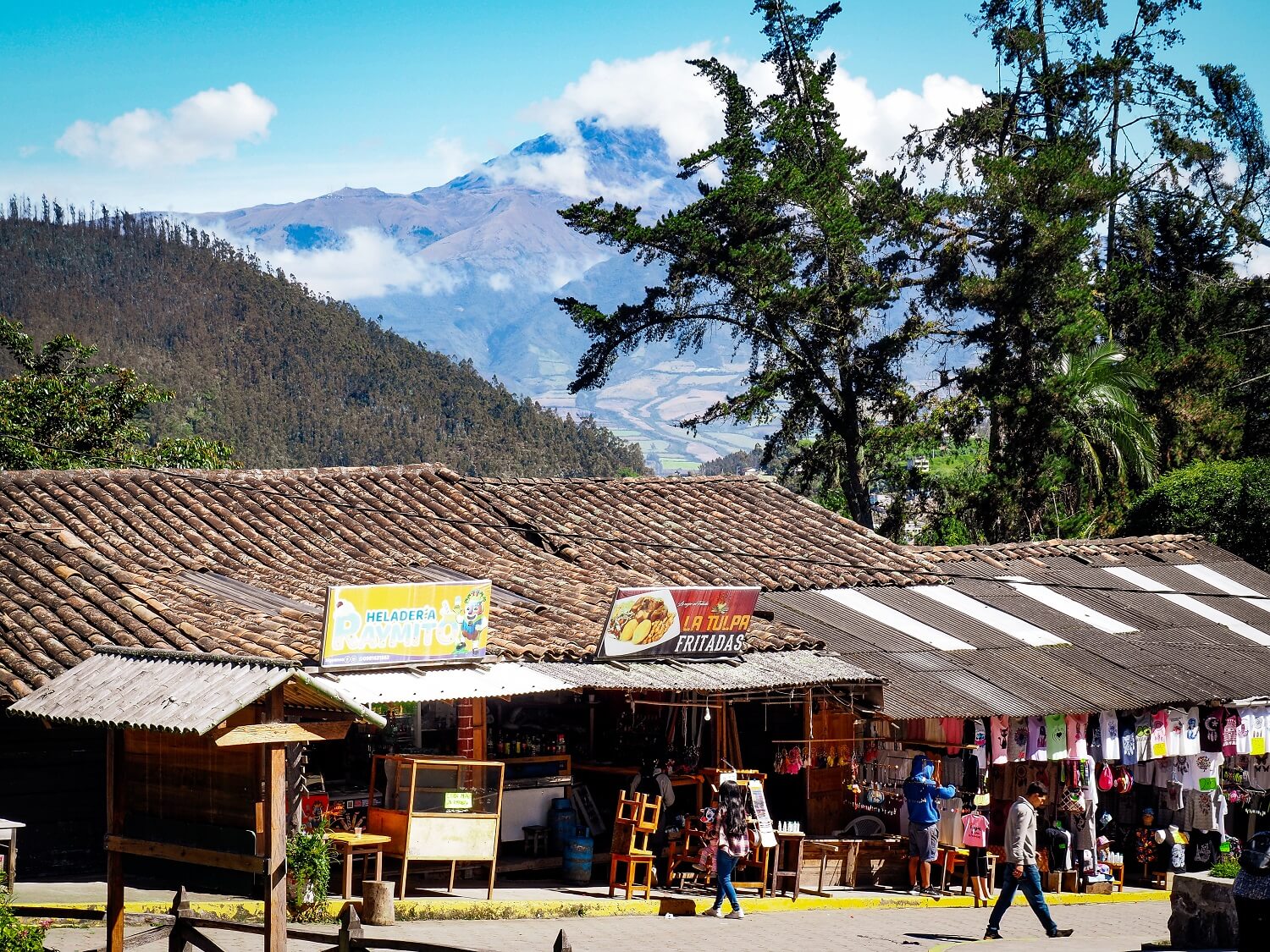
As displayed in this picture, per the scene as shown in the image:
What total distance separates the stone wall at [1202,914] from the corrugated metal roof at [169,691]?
7437mm

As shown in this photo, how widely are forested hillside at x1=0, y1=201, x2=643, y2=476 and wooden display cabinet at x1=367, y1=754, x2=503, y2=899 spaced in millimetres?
47055

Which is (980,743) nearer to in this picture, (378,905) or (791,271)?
(378,905)

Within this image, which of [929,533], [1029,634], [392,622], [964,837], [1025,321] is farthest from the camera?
[929,533]

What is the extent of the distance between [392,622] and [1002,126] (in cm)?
3004

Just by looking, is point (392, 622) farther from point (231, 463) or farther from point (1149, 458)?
point (1149, 458)

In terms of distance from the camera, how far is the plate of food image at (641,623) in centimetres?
1556

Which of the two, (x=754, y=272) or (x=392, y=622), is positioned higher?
(x=754, y=272)

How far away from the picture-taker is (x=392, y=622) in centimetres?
1314

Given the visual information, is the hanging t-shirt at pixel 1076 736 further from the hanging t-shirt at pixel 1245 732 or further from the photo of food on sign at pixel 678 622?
the photo of food on sign at pixel 678 622

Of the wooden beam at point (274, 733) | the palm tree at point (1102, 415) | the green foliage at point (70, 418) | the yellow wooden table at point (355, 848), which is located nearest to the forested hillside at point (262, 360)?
the green foliage at point (70, 418)

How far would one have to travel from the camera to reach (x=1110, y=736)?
60.2 ft

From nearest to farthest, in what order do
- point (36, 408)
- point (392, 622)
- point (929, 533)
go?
point (392, 622)
point (36, 408)
point (929, 533)

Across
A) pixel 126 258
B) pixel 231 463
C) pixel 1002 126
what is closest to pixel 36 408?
pixel 231 463

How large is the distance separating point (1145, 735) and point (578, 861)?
295 inches
